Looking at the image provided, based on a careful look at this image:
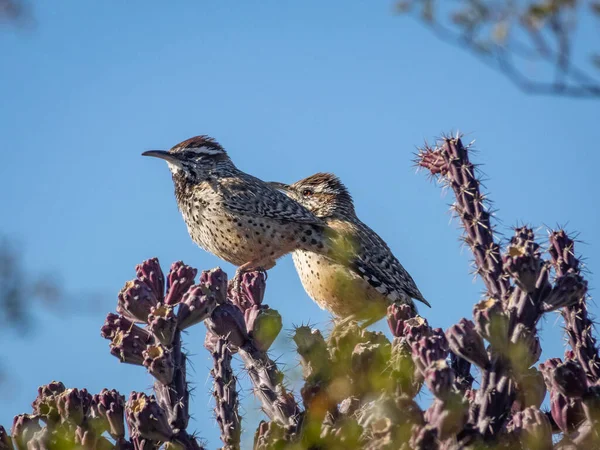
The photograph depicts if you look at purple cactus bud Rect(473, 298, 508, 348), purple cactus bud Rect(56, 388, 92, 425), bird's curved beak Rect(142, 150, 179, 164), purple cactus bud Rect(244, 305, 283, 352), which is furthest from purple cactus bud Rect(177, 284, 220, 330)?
bird's curved beak Rect(142, 150, 179, 164)

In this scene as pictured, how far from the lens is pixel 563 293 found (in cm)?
247

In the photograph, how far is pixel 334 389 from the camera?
8.57ft

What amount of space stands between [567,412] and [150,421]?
1078 mm

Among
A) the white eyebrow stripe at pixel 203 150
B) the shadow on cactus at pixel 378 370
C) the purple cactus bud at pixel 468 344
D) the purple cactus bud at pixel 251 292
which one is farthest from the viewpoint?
the white eyebrow stripe at pixel 203 150

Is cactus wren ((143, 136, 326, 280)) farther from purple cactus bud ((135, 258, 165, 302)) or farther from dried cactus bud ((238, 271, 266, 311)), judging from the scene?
purple cactus bud ((135, 258, 165, 302))

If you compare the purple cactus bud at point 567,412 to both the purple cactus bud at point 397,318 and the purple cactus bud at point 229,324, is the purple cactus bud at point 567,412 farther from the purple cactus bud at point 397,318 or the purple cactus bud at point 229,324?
the purple cactus bud at point 229,324

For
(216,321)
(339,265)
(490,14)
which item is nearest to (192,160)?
(339,265)

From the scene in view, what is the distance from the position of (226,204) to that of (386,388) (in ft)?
11.3

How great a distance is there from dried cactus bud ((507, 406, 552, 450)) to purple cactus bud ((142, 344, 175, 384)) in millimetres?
985

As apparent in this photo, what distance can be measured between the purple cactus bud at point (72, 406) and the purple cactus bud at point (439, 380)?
3.47ft

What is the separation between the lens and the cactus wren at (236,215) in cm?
564

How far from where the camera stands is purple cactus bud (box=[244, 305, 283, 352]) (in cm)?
305

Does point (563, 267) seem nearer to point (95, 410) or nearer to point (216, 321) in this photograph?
point (216, 321)

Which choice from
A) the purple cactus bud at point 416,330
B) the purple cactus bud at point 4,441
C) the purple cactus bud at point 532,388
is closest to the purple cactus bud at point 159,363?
the purple cactus bud at point 4,441
